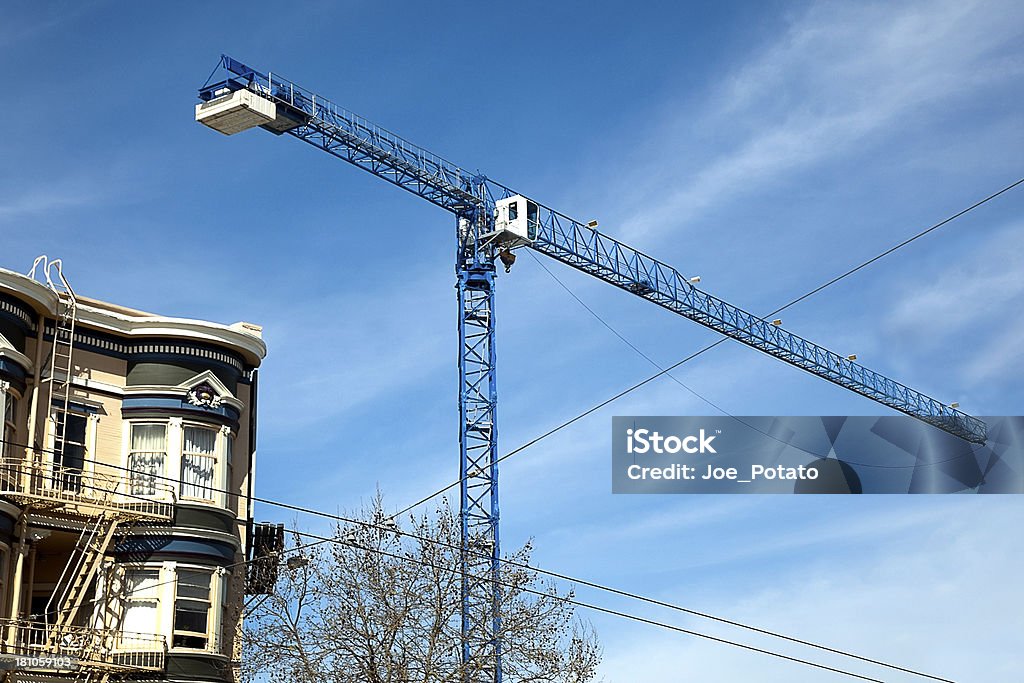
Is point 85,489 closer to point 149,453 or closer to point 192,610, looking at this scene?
point 149,453

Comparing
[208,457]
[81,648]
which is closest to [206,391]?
[208,457]

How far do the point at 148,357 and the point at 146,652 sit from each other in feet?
24.7

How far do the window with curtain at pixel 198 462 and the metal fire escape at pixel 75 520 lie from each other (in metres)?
0.72

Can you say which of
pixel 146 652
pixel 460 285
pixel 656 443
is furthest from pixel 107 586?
pixel 460 285

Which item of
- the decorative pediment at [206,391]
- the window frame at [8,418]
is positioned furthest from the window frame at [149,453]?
the window frame at [8,418]

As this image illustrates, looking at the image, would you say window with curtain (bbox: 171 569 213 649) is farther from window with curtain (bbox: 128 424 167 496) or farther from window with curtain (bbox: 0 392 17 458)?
window with curtain (bbox: 0 392 17 458)

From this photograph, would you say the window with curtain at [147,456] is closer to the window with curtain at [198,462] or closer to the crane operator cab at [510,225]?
the window with curtain at [198,462]

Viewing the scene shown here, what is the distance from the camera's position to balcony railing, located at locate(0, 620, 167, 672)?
105 feet

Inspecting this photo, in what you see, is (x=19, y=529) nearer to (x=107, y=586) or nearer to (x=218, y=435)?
(x=107, y=586)

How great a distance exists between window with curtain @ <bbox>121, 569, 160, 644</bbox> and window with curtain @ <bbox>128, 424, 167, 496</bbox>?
2.05 meters

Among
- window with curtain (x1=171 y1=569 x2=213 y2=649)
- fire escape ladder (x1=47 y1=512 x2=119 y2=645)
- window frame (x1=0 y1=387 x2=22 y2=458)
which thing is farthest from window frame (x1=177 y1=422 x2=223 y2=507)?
window frame (x1=0 y1=387 x2=22 y2=458)

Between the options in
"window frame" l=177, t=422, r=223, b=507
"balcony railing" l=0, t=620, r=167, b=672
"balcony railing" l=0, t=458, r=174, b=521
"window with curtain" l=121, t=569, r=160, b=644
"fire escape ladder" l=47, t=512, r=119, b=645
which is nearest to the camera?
"balcony railing" l=0, t=620, r=167, b=672

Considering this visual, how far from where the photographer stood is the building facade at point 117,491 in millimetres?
33719

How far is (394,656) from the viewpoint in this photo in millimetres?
35969
